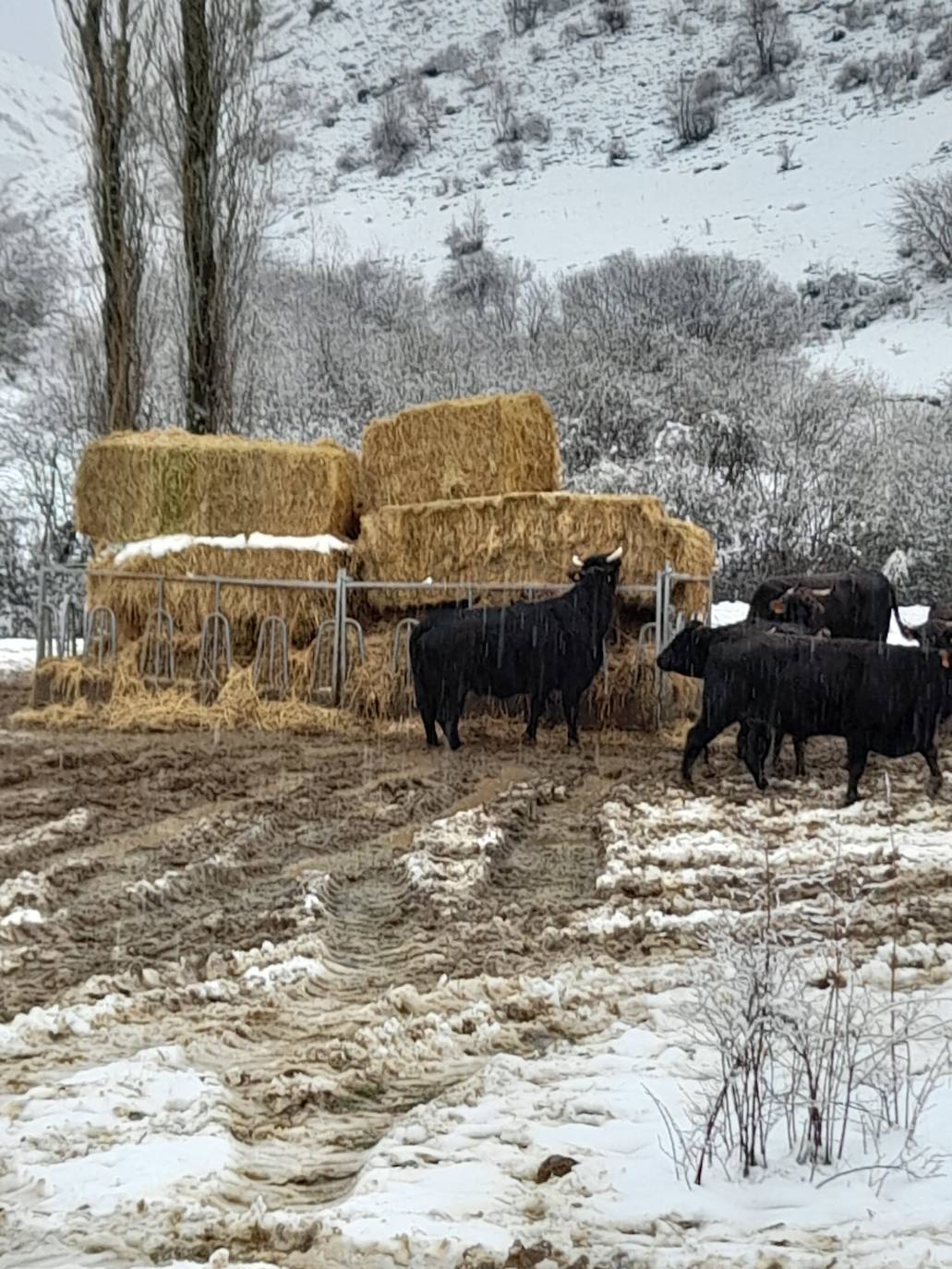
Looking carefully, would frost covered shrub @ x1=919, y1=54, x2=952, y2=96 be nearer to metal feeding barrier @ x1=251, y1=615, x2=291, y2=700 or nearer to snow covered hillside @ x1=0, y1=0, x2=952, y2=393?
snow covered hillside @ x1=0, y1=0, x2=952, y2=393

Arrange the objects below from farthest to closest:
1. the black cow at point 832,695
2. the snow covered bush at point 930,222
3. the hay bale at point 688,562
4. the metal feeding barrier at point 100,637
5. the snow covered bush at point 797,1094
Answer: the snow covered bush at point 930,222 < the metal feeding barrier at point 100,637 < the hay bale at point 688,562 < the black cow at point 832,695 < the snow covered bush at point 797,1094

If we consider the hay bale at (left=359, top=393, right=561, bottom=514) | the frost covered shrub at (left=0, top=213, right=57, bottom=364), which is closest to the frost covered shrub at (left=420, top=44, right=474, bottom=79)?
the frost covered shrub at (left=0, top=213, right=57, bottom=364)

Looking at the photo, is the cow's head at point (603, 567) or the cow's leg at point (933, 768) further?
the cow's head at point (603, 567)

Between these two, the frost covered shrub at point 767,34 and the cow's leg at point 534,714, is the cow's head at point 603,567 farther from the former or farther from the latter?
the frost covered shrub at point 767,34

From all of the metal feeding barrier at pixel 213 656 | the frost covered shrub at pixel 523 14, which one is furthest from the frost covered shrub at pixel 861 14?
the metal feeding barrier at pixel 213 656

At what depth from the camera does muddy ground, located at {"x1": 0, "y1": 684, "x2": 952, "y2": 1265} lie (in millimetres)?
3877

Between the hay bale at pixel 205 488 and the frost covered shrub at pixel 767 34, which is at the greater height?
the frost covered shrub at pixel 767 34

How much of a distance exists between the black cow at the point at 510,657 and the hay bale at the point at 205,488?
331cm

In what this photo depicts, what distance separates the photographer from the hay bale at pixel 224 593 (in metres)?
13.8

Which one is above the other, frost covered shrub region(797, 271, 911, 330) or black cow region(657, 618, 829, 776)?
frost covered shrub region(797, 271, 911, 330)

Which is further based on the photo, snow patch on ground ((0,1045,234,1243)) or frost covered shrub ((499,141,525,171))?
frost covered shrub ((499,141,525,171))

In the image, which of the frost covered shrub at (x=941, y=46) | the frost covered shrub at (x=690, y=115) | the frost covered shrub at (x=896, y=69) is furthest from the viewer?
the frost covered shrub at (x=690, y=115)

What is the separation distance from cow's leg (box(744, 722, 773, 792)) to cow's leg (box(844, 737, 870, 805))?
0.65 meters

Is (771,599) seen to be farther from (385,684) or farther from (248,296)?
(248,296)
